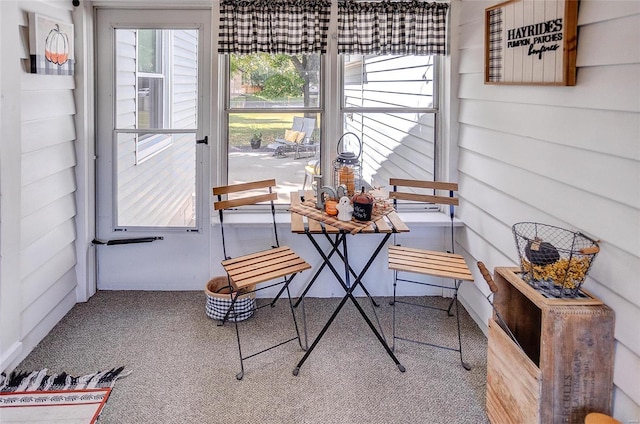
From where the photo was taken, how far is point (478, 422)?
92.3 inches

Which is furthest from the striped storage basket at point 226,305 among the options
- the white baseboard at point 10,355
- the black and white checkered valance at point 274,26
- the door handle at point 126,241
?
the black and white checkered valance at point 274,26

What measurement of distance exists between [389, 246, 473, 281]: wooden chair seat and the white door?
5.05ft

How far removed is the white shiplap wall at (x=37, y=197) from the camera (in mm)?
2625

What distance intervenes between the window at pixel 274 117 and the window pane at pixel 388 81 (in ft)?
0.81

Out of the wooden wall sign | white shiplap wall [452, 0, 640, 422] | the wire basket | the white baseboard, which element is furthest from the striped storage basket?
the wooden wall sign

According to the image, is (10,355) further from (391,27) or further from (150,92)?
(391,27)

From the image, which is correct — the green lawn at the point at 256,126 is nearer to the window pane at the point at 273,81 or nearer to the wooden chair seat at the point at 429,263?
the window pane at the point at 273,81

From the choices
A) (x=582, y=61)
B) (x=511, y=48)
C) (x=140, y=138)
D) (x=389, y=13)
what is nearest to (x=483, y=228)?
(x=511, y=48)

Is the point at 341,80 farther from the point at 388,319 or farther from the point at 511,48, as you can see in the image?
the point at 388,319

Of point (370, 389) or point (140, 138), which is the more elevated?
point (140, 138)

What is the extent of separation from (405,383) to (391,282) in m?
1.25

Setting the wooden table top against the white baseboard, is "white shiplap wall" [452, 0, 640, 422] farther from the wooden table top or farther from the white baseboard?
the white baseboard

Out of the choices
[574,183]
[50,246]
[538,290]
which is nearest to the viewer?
[538,290]

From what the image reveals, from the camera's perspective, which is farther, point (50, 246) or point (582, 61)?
point (50, 246)
